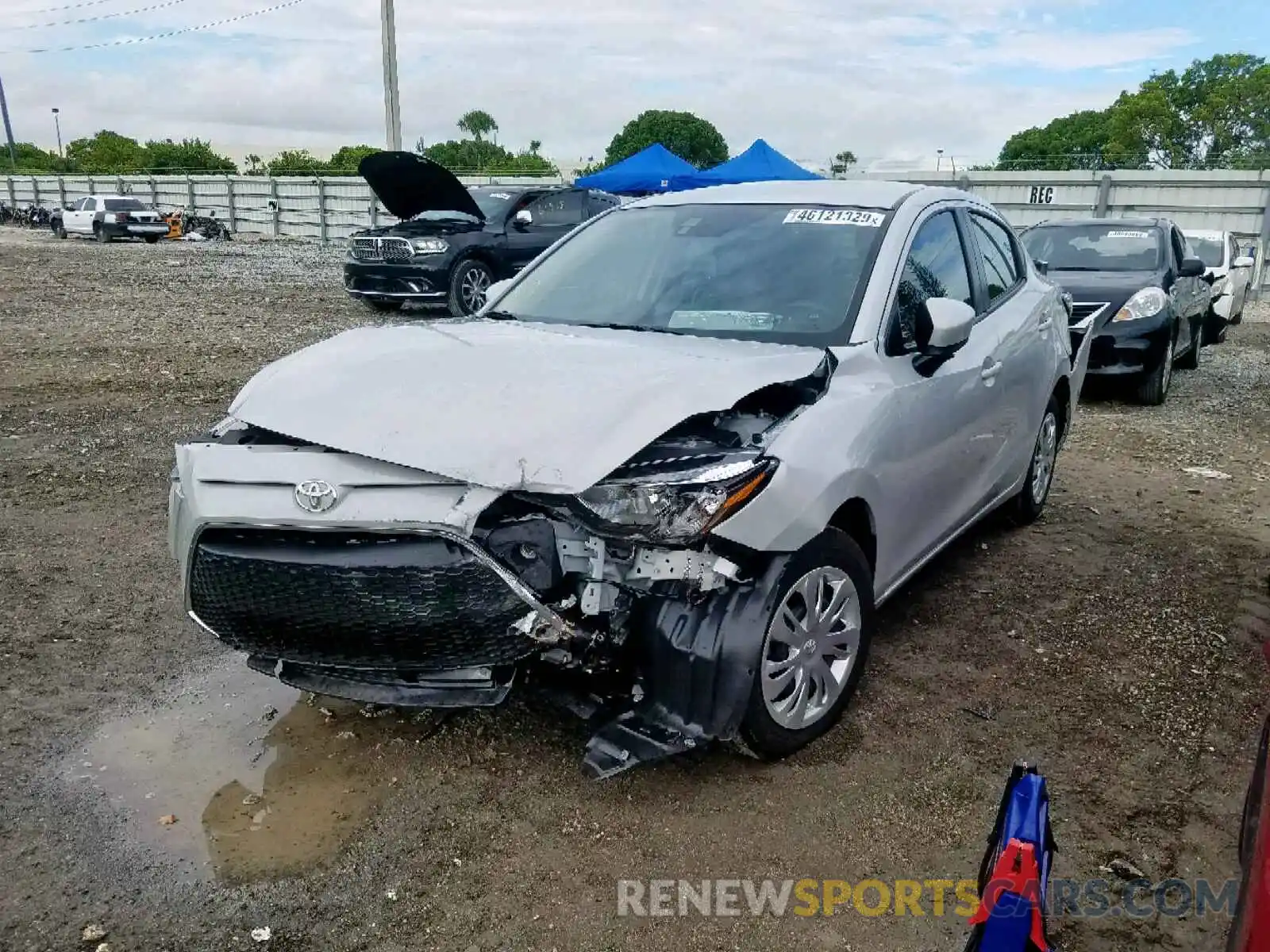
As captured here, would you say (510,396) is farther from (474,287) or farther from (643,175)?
(643,175)

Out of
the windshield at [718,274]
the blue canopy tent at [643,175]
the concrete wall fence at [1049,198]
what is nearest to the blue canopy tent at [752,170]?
the blue canopy tent at [643,175]

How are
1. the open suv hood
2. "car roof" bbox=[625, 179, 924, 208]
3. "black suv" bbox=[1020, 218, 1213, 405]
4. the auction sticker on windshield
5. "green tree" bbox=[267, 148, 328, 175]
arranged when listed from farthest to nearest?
"green tree" bbox=[267, 148, 328, 175], the open suv hood, "black suv" bbox=[1020, 218, 1213, 405], "car roof" bbox=[625, 179, 924, 208], the auction sticker on windshield

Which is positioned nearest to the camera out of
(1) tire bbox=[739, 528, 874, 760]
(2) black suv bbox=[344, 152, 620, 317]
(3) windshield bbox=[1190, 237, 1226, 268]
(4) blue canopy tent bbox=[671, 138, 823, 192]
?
(1) tire bbox=[739, 528, 874, 760]

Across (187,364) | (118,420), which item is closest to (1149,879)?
(118,420)

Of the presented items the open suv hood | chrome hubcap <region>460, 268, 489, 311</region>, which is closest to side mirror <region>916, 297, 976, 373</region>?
the open suv hood

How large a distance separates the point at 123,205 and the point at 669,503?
30.4 metres

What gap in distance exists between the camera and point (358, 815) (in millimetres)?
2918

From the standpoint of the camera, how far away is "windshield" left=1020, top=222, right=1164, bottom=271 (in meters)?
9.73

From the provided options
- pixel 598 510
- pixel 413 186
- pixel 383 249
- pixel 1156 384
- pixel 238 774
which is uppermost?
pixel 413 186

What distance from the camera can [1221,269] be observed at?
12688 mm

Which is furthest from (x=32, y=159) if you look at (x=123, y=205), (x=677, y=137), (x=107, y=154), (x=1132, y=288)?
(x=1132, y=288)

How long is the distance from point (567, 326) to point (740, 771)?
1.72 m

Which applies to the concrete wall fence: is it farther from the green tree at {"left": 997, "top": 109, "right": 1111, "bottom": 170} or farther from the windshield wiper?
the green tree at {"left": 997, "top": 109, "right": 1111, "bottom": 170}

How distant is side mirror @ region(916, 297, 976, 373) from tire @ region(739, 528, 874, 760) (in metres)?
0.83
